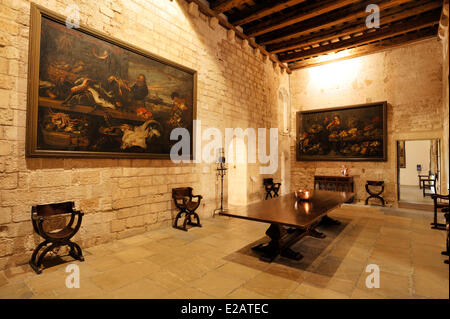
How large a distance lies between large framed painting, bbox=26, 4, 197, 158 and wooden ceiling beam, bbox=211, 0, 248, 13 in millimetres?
1866

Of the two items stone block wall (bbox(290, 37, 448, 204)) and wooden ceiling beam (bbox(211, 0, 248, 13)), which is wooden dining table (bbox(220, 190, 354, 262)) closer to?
wooden ceiling beam (bbox(211, 0, 248, 13))

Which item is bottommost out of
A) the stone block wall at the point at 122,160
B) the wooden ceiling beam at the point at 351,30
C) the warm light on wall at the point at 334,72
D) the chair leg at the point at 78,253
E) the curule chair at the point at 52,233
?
the chair leg at the point at 78,253

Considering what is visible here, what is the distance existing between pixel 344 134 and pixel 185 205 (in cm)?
592

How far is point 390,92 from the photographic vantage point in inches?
287

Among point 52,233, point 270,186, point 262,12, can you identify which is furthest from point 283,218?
point 262,12

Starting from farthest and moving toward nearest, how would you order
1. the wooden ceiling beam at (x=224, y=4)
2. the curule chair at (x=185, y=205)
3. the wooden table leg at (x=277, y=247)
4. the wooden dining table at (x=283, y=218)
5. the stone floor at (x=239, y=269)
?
the wooden ceiling beam at (x=224, y=4) → the curule chair at (x=185, y=205) → the wooden table leg at (x=277, y=247) → the wooden dining table at (x=283, y=218) → the stone floor at (x=239, y=269)

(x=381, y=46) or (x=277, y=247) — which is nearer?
(x=277, y=247)

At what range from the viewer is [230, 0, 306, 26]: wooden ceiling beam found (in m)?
5.37

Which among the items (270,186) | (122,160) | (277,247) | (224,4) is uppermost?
(224,4)

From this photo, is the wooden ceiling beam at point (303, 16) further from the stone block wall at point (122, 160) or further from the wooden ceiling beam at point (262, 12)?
the stone block wall at point (122, 160)

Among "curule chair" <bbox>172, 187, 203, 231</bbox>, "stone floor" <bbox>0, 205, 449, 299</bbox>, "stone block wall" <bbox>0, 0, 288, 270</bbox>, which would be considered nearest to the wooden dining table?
"stone floor" <bbox>0, 205, 449, 299</bbox>

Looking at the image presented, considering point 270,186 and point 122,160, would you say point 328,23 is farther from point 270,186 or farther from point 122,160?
point 122,160

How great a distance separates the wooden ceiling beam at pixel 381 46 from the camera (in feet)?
21.9

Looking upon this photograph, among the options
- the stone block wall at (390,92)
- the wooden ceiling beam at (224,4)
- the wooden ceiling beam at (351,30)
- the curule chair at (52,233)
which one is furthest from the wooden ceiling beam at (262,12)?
the curule chair at (52,233)
